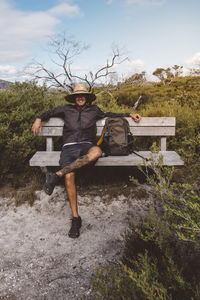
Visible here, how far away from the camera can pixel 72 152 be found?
12.3 ft

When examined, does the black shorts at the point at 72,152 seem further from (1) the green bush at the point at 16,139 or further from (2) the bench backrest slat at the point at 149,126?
(1) the green bush at the point at 16,139

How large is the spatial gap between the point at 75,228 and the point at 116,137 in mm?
1397

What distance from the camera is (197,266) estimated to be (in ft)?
6.95

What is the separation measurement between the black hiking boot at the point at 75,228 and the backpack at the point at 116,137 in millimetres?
1091

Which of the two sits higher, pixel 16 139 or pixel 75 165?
pixel 16 139

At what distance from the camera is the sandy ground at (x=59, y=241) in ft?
7.77

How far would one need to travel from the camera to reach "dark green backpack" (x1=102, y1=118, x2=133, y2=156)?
3.83 metres

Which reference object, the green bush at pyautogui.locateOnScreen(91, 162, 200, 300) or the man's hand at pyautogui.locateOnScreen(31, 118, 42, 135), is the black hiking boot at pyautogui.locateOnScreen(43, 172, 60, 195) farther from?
the green bush at pyautogui.locateOnScreen(91, 162, 200, 300)

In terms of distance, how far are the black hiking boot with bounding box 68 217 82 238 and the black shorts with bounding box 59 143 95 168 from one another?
0.71m

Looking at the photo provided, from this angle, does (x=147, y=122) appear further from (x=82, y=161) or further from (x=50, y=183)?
(x=50, y=183)

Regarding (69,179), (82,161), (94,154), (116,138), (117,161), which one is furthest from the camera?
(116,138)

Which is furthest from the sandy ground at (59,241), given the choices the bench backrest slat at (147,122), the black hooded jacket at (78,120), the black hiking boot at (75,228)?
the bench backrest slat at (147,122)

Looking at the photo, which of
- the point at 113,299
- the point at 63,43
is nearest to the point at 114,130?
the point at 113,299

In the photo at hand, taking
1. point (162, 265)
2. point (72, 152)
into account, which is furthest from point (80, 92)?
point (162, 265)
